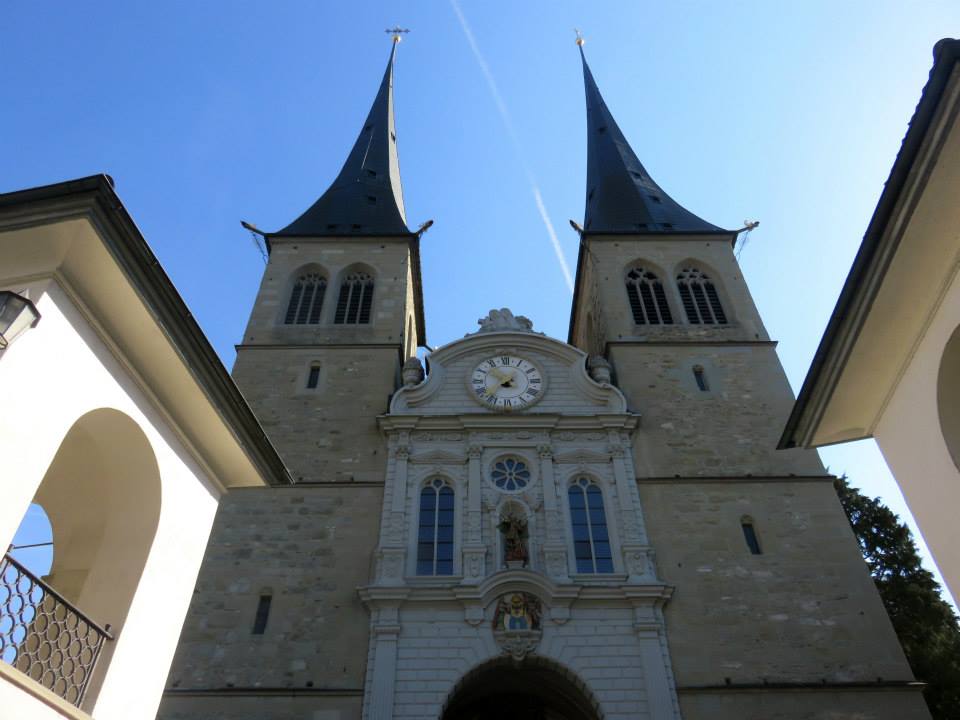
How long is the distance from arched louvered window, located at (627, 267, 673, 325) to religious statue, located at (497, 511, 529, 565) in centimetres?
640

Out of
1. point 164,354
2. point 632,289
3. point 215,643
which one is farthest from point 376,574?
point 632,289

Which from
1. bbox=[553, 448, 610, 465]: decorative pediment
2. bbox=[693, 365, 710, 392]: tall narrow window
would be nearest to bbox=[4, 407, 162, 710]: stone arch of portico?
bbox=[553, 448, 610, 465]: decorative pediment

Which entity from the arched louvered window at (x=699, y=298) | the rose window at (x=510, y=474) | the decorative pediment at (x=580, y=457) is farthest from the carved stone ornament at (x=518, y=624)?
the arched louvered window at (x=699, y=298)

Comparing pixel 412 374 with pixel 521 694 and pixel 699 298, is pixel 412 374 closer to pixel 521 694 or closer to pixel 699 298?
pixel 521 694

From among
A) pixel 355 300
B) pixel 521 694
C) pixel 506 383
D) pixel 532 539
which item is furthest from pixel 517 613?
pixel 355 300

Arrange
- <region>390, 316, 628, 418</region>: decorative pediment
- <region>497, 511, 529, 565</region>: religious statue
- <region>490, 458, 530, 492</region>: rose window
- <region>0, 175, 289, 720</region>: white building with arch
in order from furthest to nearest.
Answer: <region>390, 316, 628, 418</region>: decorative pediment < <region>490, 458, 530, 492</region>: rose window < <region>497, 511, 529, 565</region>: religious statue < <region>0, 175, 289, 720</region>: white building with arch

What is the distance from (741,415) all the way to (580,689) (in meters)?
6.18

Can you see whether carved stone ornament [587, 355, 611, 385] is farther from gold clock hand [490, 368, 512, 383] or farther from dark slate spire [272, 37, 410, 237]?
dark slate spire [272, 37, 410, 237]

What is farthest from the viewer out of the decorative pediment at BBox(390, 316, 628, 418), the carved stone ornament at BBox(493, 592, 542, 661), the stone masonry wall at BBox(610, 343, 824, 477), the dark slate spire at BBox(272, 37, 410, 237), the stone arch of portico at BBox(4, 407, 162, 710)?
the dark slate spire at BBox(272, 37, 410, 237)

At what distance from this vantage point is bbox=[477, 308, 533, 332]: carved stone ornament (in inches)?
615

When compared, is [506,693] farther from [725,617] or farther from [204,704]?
[204,704]

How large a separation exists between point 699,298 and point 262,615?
11461 mm

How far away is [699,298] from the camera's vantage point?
1731cm

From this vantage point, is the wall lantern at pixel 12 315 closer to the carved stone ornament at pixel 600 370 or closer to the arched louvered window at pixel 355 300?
the carved stone ornament at pixel 600 370
